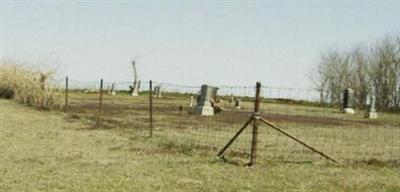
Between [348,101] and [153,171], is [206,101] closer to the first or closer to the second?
[348,101]

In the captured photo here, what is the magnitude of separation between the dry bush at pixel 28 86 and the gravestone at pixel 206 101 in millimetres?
7700

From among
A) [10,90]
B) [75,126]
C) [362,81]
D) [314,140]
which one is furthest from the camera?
[362,81]

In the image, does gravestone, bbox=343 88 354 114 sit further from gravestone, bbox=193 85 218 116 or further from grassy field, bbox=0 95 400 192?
grassy field, bbox=0 95 400 192

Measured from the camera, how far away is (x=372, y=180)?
1103 centimetres

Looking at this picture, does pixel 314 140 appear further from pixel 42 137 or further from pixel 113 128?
pixel 42 137

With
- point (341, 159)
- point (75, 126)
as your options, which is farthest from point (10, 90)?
point (341, 159)

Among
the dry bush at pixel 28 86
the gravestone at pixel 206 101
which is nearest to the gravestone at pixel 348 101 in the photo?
the gravestone at pixel 206 101

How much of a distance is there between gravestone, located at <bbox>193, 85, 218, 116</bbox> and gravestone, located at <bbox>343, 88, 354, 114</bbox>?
54.2 feet

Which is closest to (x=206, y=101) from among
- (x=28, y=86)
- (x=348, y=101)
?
(x=28, y=86)

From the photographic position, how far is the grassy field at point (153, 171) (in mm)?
9688

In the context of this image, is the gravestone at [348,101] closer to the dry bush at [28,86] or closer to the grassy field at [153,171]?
the dry bush at [28,86]

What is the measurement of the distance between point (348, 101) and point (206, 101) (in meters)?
18.3

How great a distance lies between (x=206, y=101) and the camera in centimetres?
3331

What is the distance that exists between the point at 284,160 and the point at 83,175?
15.4 feet
